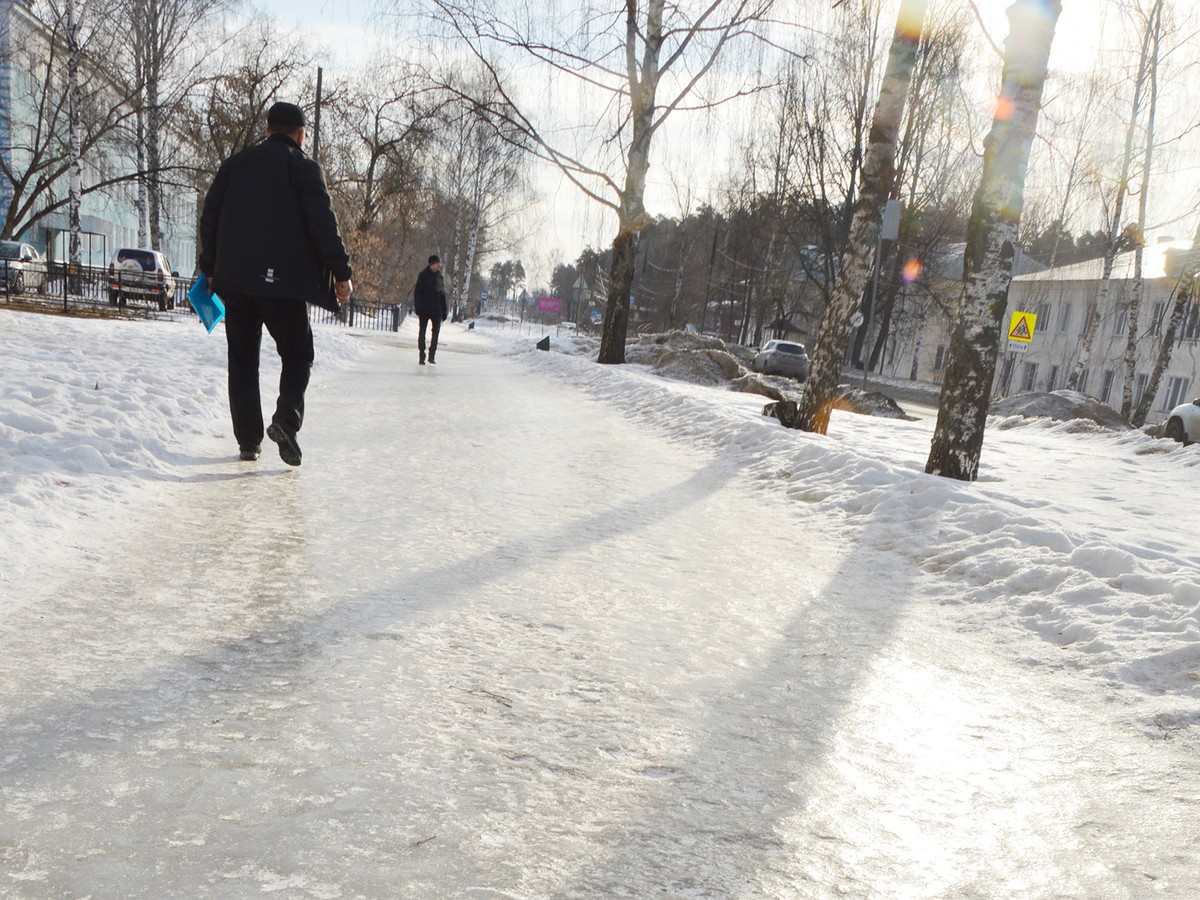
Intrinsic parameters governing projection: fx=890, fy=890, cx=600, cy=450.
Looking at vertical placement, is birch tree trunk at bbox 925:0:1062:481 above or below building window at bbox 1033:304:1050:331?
below

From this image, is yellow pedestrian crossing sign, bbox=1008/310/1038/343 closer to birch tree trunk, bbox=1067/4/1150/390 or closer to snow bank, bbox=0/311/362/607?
birch tree trunk, bbox=1067/4/1150/390

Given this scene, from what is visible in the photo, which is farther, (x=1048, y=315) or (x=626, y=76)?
(x=1048, y=315)

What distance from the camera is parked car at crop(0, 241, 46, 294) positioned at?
2084 centimetres

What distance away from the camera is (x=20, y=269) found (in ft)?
70.0

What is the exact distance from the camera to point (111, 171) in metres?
35.2

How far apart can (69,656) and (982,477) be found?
7423mm

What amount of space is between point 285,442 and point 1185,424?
15499mm

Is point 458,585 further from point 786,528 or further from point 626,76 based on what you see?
point 626,76

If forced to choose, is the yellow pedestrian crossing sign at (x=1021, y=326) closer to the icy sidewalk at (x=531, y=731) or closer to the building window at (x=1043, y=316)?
the icy sidewalk at (x=531, y=731)

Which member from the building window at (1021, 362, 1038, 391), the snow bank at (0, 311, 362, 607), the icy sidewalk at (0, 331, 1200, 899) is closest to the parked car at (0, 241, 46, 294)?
the snow bank at (0, 311, 362, 607)

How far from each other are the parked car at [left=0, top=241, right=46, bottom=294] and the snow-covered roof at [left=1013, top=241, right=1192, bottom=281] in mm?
34503

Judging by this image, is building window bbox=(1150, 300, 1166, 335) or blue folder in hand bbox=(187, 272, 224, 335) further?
building window bbox=(1150, 300, 1166, 335)

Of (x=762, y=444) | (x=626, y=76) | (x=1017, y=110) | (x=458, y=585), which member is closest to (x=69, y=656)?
(x=458, y=585)

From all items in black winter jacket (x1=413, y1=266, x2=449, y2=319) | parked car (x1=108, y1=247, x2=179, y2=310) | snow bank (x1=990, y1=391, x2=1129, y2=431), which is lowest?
snow bank (x1=990, y1=391, x2=1129, y2=431)
